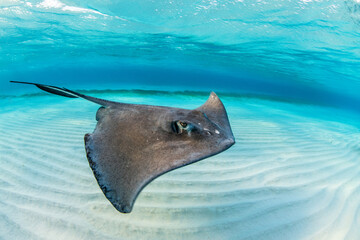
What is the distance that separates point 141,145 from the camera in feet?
6.55

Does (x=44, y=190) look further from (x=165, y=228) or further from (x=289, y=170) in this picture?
(x=289, y=170)

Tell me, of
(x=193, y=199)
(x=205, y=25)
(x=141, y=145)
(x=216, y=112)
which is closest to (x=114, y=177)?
(x=141, y=145)

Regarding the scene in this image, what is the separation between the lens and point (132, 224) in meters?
2.21

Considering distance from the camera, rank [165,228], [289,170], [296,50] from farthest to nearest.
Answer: [296,50]
[289,170]
[165,228]

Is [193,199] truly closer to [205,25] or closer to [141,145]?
[141,145]

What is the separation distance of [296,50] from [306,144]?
48.6ft

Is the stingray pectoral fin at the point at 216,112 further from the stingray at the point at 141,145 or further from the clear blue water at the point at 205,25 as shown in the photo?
the clear blue water at the point at 205,25

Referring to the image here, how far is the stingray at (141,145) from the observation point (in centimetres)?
158

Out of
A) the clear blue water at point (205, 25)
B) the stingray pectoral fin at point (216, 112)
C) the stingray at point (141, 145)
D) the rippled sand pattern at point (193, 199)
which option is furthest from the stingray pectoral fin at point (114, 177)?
the clear blue water at point (205, 25)

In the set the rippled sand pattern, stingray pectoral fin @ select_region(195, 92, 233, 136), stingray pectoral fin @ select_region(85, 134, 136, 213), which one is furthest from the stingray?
the rippled sand pattern

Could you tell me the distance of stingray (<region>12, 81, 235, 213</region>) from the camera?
1576mm

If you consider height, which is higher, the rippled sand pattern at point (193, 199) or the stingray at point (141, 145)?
the stingray at point (141, 145)

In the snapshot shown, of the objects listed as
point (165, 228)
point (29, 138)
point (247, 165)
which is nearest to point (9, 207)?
point (165, 228)

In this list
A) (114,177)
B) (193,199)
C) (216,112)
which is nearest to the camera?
(114,177)
